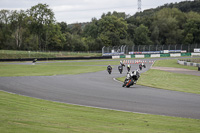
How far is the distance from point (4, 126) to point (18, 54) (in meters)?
64.4

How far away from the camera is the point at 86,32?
403 ft

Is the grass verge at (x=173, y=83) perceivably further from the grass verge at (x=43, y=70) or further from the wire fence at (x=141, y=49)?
the wire fence at (x=141, y=49)

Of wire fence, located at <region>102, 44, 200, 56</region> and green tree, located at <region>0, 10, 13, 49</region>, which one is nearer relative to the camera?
wire fence, located at <region>102, 44, 200, 56</region>

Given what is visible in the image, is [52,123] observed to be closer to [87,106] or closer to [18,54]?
[87,106]

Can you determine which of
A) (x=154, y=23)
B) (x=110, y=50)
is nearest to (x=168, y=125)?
(x=110, y=50)

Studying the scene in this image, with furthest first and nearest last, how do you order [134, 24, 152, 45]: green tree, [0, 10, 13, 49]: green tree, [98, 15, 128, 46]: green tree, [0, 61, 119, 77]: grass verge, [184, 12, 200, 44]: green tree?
1. [184, 12, 200, 44]: green tree
2. [134, 24, 152, 45]: green tree
3. [98, 15, 128, 46]: green tree
4. [0, 10, 13, 49]: green tree
5. [0, 61, 119, 77]: grass verge

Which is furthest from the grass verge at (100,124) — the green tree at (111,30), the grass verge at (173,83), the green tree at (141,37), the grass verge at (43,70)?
Result: the green tree at (141,37)

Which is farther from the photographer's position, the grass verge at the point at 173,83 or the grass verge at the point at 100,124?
the grass verge at the point at 173,83

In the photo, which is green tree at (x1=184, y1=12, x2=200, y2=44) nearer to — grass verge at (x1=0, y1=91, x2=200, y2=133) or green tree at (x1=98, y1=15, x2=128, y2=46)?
green tree at (x1=98, y1=15, x2=128, y2=46)

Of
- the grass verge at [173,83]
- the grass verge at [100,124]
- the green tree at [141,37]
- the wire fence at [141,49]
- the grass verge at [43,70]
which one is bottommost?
the grass verge at [43,70]

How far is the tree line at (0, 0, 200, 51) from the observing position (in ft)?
285

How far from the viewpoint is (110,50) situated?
69.7m

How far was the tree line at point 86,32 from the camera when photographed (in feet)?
285

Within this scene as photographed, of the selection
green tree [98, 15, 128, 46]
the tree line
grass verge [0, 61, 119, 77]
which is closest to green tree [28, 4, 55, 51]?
the tree line
